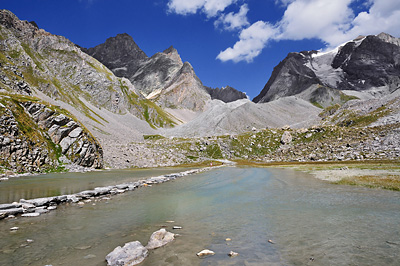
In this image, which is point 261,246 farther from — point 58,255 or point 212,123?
point 212,123

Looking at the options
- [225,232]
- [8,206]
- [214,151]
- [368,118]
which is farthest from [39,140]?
[368,118]

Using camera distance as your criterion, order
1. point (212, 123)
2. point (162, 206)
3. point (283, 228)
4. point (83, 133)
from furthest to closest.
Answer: point (212, 123) < point (83, 133) < point (162, 206) < point (283, 228)

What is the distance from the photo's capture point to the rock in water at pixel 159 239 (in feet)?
35.4

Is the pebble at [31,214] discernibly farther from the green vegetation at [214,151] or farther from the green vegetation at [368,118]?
the green vegetation at [368,118]

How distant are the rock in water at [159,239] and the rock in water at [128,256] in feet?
2.79

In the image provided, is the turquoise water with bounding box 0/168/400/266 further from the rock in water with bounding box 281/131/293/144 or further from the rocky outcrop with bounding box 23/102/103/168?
the rock in water with bounding box 281/131/293/144

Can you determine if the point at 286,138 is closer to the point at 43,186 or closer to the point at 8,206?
the point at 43,186

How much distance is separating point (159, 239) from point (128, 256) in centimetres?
230

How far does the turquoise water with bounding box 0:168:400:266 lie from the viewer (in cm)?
936

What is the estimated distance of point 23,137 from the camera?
169ft

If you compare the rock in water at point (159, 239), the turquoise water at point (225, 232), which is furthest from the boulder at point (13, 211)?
the rock in water at point (159, 239)

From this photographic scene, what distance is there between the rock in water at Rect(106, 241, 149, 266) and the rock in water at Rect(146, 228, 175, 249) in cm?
85

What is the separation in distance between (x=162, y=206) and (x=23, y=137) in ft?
165

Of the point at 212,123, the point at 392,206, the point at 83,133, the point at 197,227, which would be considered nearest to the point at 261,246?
the point at 197,227
